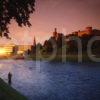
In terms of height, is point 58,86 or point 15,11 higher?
point 15,11

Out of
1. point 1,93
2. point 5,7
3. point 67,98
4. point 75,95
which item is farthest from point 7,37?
point 75,95

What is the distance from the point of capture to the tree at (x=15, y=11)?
25203mm

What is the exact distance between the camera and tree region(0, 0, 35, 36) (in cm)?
2520

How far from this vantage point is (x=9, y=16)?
85.6 feet

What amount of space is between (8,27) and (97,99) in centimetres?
2504

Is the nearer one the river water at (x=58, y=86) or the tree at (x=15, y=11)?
the tree at (x=15, y=11)

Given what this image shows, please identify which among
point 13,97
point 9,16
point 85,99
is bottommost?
point 85,99

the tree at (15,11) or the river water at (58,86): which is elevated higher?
the tree at (15,11)

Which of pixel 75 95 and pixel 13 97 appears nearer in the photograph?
pixel 13 97

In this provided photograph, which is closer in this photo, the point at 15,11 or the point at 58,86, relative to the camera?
the point at 15,11

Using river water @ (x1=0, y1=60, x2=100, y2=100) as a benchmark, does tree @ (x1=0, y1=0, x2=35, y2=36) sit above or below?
above

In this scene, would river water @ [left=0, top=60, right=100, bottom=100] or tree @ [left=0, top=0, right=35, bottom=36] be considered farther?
river water @ [left=0, top=60, right=100, bottom=100]

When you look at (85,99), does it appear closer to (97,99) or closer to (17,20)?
(97,99)

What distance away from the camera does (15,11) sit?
25750 mm
